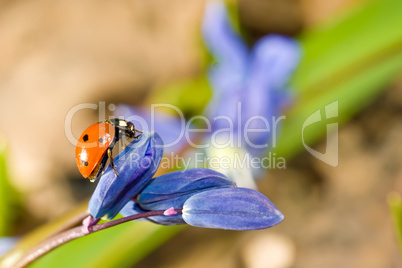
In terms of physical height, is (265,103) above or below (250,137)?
above

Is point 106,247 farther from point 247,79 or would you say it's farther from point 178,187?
point 247,79

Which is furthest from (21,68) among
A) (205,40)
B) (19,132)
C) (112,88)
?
(205,40)

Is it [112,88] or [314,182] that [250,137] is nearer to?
[314,182]

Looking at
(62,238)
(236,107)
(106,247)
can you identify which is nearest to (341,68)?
(236,107)

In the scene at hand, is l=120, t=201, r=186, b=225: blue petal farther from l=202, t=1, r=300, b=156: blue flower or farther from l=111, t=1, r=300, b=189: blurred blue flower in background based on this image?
l=202, t=1, r=300, b=156: blue flower

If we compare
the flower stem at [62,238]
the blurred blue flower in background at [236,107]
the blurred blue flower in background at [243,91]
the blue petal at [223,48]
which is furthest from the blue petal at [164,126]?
the flower stem at [62,238]

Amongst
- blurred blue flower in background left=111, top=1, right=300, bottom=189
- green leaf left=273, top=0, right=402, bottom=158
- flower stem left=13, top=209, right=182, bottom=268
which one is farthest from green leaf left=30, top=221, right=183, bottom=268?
green leaf left=273, top=0, right=402, bottom=158
